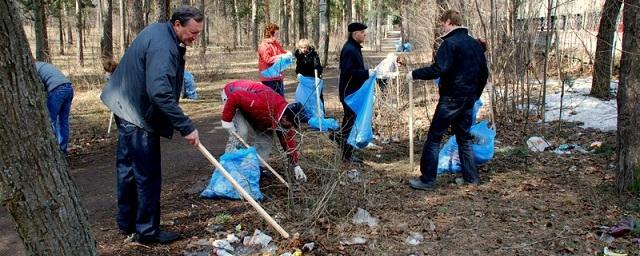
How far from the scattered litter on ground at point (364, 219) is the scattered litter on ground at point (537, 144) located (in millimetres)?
3195

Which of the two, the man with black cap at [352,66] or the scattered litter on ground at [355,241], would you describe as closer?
the scattered litter on ground at [355,241]

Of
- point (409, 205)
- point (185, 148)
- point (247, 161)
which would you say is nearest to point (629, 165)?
point (409, 205)

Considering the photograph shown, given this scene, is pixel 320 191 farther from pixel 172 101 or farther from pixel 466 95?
pixel 466 95

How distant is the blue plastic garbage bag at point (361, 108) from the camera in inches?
227

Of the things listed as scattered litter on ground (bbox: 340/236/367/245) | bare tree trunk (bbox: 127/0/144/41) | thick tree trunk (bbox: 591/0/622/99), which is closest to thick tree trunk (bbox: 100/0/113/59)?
bare tree trunk (bbox: 127/0/144/41)

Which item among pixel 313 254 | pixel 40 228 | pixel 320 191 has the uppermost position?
pixel 40 228

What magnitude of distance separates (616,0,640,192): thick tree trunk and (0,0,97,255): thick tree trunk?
166 inches

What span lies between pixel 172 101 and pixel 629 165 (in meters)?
3.77

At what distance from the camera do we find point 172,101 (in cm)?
336

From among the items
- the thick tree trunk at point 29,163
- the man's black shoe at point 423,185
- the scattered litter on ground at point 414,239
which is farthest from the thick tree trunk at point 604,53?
the thick tree trunk at point 29,163

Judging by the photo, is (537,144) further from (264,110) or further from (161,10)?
(161,10)

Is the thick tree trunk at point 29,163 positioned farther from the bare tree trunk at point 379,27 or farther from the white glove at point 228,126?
the bare tree trunk at point 379,27

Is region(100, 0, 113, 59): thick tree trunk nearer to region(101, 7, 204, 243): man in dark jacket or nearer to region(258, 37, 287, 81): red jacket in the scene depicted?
region(258, 37, 287, 81): red jacket

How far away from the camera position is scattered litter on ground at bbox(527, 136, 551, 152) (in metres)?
6.38
